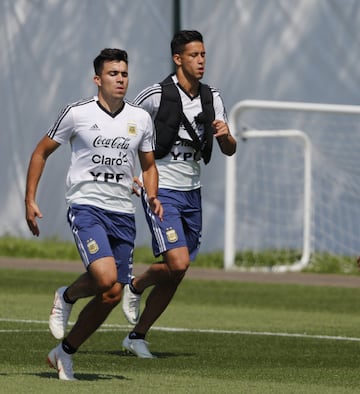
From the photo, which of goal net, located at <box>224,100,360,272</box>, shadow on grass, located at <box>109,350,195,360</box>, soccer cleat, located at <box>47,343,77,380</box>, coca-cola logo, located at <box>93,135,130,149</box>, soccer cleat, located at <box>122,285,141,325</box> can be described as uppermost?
coca-cola logo, located at <box>93,135,130,149</box>

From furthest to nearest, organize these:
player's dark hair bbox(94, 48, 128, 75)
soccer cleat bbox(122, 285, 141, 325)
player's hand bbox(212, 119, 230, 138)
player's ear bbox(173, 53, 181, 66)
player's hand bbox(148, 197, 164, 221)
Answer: soccer cleat bbox(122, 285, 141, 325) < player's ear bbox(173, 53, 181, 66) < player's hand bbox(212, 119, 230, 138) < player's hand bbox(148, 197, 164, 221) < player's dark hair bbox(94, 48, 128, 75)

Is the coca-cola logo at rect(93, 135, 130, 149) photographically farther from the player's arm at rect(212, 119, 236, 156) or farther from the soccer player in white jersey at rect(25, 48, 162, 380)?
the player's arm at rect(212, 119, 236, 156)

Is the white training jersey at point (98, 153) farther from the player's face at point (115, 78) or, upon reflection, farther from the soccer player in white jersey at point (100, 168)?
the player's face at point (115, 78)

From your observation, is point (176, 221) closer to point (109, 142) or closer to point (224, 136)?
point (224, 136)

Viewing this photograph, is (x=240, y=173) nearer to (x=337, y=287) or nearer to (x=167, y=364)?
(x=337, y=287)

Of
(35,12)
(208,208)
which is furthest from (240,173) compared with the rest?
(35,12)

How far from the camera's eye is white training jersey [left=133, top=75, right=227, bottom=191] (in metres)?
12.2

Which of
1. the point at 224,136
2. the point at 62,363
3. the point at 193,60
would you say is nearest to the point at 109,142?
the point at 224,136

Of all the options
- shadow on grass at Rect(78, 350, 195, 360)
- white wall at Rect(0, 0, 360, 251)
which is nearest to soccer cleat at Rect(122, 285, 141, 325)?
shadow on grass at Rect(78, 350, 195, 360)

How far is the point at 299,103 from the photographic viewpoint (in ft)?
70.8

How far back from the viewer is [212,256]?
22.5 metres

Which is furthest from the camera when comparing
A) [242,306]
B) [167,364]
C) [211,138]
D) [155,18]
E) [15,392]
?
[155,18]

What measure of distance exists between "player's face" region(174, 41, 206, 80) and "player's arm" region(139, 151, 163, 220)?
4.83 feet

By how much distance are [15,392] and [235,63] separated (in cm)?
1405
